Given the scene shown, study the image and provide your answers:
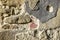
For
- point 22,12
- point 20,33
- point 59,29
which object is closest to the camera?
point 59,29

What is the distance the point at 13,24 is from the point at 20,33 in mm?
160

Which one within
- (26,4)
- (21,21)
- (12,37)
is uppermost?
(26,4)

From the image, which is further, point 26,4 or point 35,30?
point 26,4

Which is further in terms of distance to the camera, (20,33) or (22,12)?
(22,12)

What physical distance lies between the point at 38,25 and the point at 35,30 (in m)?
0.06

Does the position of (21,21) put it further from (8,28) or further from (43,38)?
(43,38)

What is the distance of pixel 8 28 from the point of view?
217 centimetres

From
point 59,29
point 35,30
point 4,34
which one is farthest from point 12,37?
point 59,29

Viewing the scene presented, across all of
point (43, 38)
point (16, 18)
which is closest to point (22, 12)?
point (16, 18)

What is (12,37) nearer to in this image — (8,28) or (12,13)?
(8,28)

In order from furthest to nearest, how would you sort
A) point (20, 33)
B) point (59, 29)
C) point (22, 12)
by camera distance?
1. point (22, 12)
2. point (20, 33)
3. point (59, 29)

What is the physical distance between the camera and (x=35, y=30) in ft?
6.66

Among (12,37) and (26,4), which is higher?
(26,4)

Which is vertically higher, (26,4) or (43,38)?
(26,4)
